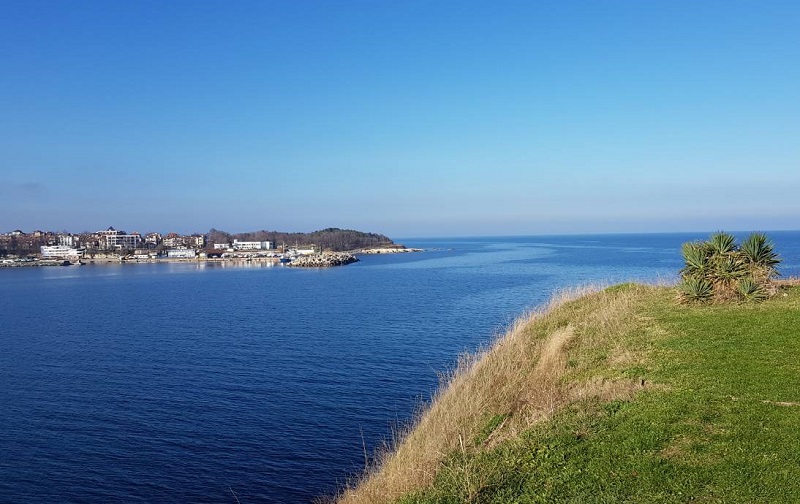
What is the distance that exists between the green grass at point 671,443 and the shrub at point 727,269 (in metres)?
5.32

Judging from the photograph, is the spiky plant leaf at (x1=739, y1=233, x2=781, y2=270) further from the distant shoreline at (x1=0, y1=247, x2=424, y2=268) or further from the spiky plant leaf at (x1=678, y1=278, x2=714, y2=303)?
the distant shoreline at (x1=0, y1=247, x2=424, y2=268)

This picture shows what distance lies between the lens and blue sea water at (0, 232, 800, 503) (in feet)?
59.6

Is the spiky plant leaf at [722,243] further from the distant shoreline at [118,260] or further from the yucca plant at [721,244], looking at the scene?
the distant shoreline at [118,260]

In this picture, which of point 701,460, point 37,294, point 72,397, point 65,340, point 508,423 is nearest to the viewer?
point 701,460

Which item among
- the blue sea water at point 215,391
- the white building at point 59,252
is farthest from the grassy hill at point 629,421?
the white building at point 59,252

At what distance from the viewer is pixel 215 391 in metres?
26.7

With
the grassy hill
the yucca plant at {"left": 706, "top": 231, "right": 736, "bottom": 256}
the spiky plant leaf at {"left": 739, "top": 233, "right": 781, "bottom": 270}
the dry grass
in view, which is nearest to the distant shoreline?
the dry grass

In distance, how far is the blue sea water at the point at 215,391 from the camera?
1817cm

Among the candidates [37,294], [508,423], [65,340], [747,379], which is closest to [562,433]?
[508,423]

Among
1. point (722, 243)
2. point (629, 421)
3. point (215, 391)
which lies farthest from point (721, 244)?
point (215, 391)

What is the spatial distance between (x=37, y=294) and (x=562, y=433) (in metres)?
83.3

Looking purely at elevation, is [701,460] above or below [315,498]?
above

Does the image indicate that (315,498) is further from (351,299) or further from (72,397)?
(351,299)

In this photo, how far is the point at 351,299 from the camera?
62.7 metres
